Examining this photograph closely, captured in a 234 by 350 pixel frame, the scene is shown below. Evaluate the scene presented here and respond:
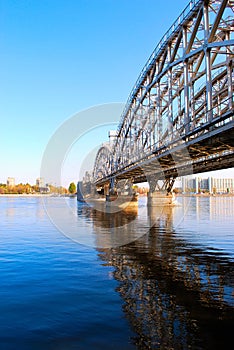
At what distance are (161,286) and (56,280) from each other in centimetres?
413

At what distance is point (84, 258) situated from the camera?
54.2ft

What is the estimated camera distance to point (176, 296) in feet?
33.1

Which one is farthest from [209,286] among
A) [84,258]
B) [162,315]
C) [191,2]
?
[191,2]

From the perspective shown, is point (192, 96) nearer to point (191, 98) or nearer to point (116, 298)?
point (191, 98)

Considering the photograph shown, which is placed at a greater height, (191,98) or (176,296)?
(191,98)

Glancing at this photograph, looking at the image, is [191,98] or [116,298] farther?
[191,98]

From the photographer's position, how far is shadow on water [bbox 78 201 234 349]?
281 inches

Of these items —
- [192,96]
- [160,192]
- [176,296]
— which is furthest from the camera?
[160,192]

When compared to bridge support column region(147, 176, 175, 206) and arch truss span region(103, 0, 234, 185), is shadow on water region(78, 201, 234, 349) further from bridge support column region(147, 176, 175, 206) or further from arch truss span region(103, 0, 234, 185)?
bridge support column region(147, 176, 175, 206)

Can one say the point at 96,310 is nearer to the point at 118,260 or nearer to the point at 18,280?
the point at 18,280

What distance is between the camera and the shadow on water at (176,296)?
281 inches

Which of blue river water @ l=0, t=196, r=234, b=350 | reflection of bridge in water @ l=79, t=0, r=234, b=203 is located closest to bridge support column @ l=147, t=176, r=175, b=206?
reflection of bridge in water @ l=79, t=0, r=234, b=203

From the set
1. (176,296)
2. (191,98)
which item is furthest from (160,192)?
(176,296)

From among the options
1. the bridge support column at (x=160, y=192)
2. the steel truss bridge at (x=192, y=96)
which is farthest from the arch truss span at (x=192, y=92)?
the bridge support column at (x=160, y=192)
